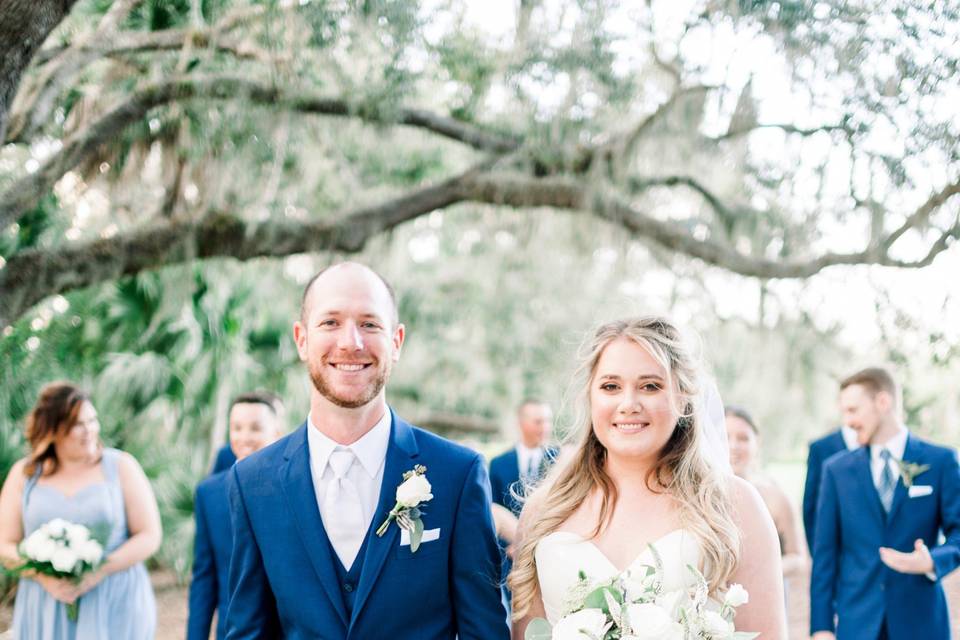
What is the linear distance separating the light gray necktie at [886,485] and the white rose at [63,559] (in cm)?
397

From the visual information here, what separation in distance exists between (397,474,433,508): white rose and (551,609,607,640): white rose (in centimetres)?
53

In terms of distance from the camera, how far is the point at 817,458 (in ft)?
22.7

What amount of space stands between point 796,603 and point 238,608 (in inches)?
375

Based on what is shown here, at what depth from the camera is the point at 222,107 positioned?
302 inches

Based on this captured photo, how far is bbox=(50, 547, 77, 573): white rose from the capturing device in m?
4.94

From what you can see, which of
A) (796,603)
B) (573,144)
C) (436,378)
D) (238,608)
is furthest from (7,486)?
(436,378)

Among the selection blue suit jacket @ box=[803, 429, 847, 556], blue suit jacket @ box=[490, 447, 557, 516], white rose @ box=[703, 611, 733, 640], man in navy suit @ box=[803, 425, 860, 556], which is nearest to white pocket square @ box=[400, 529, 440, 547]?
white rose @ box=[703, 611, 733, 640]

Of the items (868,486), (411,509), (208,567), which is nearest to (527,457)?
(868,486)

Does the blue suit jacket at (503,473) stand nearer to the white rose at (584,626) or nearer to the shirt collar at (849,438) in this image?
the shirt collar at (849,438)

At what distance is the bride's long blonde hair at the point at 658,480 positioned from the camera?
2770 millimetres

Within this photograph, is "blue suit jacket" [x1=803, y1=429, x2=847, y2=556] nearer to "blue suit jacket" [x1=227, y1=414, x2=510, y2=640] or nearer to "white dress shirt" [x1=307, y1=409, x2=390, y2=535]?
"blue suit jacket" [x1=227, y1=414, x2=510, y2=640]

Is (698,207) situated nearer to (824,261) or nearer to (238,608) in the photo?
(824,261)

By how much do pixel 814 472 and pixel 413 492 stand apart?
15.3 ft

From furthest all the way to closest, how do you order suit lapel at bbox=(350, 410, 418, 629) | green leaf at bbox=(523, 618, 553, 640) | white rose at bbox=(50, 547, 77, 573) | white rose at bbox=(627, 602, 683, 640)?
white rose at bbox=(50, 547, 77, 573) → suit lapel at bbox=(350, 410, 418, 629) → green leaf at bbox=(523, 618, 553, 640) → white rose at bbox=(627, 602, 683, 640)
